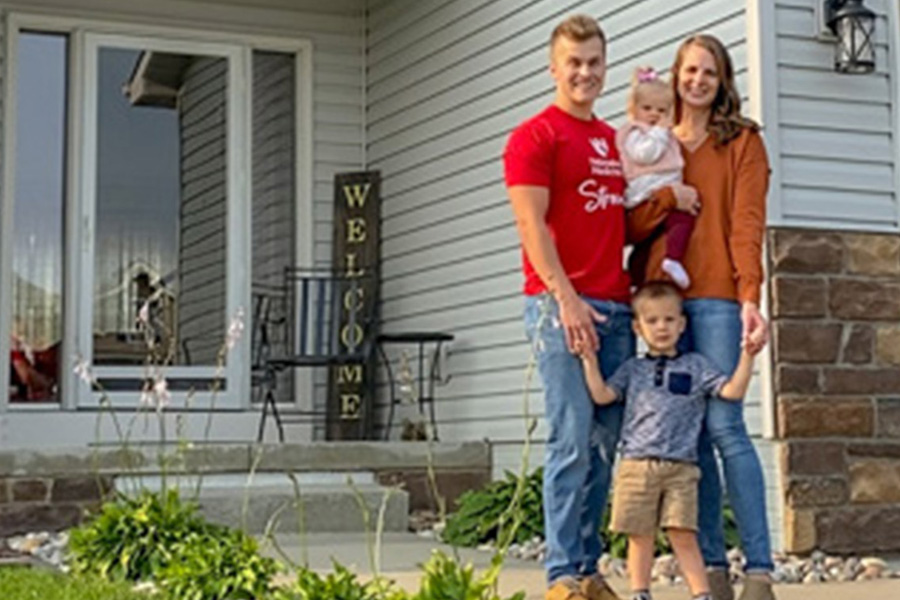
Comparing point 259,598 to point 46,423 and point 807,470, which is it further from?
point 46,423

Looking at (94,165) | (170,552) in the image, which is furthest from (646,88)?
(94,165)

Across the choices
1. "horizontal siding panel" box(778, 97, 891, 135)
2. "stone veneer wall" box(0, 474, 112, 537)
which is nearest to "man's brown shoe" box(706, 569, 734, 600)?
Result: "horizontal siding panel" box(778, 97, 891, 135)

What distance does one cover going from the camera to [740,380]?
2.86 meters

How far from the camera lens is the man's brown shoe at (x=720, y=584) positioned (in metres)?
3.01

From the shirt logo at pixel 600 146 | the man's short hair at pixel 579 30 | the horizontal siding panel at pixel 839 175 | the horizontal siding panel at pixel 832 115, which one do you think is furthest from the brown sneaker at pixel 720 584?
the horizontal siding panel at pixel 832 115

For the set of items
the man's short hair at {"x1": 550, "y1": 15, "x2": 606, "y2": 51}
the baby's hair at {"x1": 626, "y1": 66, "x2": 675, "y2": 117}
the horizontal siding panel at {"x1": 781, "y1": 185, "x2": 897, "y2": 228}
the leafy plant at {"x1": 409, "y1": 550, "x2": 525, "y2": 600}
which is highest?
the man's short hair at {"x1": 550, "y1": 15, "x2": 606, "y2": 51}

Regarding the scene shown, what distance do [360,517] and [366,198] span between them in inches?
95.0

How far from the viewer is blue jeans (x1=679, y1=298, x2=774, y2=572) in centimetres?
292

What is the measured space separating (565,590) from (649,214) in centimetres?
85

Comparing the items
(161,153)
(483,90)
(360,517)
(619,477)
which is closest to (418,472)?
(360,517)

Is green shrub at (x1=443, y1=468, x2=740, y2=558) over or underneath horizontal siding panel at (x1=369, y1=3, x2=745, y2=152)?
underneath

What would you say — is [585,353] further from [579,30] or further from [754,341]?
[579,30]

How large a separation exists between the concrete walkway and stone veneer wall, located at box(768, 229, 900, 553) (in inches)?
19.8

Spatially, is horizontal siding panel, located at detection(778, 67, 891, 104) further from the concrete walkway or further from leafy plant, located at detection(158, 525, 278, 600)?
leafy plant, located at detection(158, 525, 278, 600)
